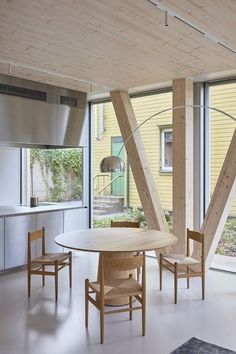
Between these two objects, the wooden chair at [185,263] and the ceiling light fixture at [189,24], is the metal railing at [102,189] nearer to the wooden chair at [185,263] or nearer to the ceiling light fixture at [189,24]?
the wooden chair at [185,263]

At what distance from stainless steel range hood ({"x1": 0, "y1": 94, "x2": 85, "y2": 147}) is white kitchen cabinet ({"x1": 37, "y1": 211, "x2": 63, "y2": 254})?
1083 millimetres

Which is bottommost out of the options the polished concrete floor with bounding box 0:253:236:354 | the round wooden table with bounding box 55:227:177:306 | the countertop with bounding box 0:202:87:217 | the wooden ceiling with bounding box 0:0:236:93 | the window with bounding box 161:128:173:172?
the polished concrete floor with bounding box 0:253:236:354

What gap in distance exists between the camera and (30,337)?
3.02m

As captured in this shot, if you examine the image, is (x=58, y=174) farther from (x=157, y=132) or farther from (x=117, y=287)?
(x=117, y=287)

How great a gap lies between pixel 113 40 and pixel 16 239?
2.98m

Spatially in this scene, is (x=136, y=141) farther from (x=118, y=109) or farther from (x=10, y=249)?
(x=10, y=249)

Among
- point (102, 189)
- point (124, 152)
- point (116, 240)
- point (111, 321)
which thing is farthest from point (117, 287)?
point (102, 189)

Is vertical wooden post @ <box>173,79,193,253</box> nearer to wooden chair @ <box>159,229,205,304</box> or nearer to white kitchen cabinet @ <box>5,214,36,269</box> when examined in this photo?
wooden chair @ <box>159,229,205,304</box>

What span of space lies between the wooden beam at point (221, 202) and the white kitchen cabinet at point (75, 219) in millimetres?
2146

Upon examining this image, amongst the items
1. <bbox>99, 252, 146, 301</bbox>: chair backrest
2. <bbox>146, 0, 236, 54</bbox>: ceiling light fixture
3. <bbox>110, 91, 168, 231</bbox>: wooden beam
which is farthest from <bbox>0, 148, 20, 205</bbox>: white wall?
<bbox>146, 0, 236, 54</bbox>: ceiling light fixture

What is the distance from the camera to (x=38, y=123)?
5.14m

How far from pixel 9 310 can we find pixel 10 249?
1.34 m

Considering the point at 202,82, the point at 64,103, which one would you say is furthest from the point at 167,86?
the point at 64,103

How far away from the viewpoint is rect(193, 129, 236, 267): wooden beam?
4.38 m
